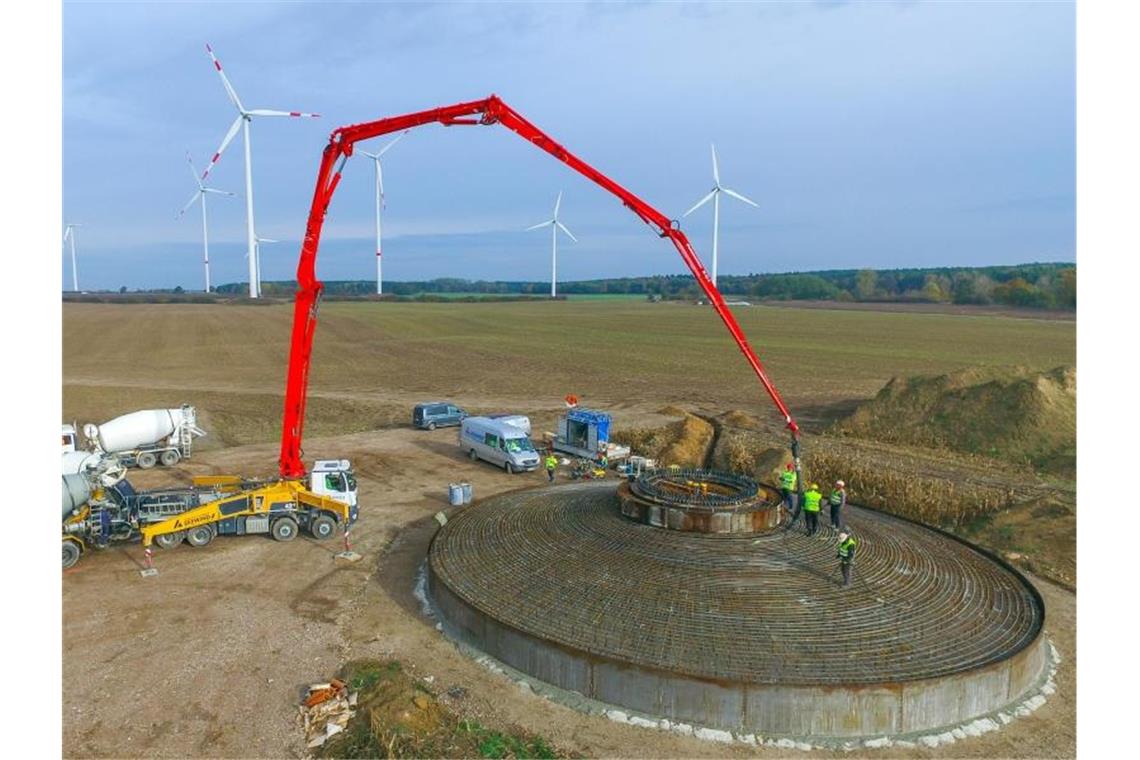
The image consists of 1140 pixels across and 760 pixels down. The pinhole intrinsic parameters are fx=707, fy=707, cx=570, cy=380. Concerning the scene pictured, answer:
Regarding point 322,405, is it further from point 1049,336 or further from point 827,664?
point 1049,336

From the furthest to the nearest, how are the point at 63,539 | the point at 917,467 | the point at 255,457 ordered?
the point at 255,457 → the point at 917,467 → the point at 63,539

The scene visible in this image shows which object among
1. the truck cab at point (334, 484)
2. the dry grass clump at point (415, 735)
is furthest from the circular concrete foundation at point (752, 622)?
the truck cab at point (334, 484)

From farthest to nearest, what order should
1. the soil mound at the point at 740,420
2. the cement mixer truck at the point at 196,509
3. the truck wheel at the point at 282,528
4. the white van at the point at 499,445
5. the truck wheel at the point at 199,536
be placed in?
the soil mound at the point at 740,420 → the white van at the point at 499,445 → the truck wheel at the point at 282,528 → the truck wheel at the point at 199,536 → the cement mixer truck at the point at 196,509

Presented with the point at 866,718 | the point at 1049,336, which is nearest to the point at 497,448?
the point at 866,718

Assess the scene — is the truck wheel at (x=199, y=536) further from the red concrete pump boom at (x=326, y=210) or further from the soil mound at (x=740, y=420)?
the soil mound at (x=740, y=420)

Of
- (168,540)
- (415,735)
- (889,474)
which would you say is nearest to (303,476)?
(168,540)

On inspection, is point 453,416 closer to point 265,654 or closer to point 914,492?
point 914,492
